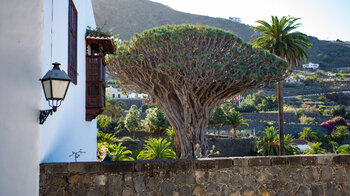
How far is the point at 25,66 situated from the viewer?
14.6ft

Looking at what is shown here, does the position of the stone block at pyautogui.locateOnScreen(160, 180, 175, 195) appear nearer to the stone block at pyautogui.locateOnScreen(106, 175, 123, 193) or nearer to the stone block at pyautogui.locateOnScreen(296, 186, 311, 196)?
the stone block at pyautogui.locateOnScreen(106, 175, 123, 193)

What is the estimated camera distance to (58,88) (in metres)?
4.35

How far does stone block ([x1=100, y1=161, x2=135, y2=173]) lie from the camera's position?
474 centimetres

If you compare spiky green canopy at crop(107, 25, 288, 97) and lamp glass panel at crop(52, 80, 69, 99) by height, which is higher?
spiky green canopy at crop(107, 25, 288, 97)

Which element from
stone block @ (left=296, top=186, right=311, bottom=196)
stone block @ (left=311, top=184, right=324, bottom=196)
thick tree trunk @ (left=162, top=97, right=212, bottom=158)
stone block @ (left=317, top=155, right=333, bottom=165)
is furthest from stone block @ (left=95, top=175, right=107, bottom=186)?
thick tree trunk @ (left=162, top=97, right=212, bottom=158)

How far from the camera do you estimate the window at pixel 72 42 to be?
6.84m

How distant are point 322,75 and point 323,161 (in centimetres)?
8559

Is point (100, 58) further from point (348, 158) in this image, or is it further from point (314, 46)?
point (314, 46)

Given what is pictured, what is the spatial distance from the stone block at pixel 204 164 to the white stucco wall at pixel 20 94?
2301mm

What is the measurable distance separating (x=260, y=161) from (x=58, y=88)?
3.29 meters

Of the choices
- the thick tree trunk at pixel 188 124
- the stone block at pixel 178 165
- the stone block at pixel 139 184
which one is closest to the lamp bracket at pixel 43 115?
the stone block at pixel 139 184

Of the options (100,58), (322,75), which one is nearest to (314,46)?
(322,75)

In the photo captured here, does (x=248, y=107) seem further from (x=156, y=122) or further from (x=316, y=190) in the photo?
(x=316, y=190)

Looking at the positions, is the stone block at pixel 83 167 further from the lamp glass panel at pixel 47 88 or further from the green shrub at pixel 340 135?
the green shrub at pixel 340 135
